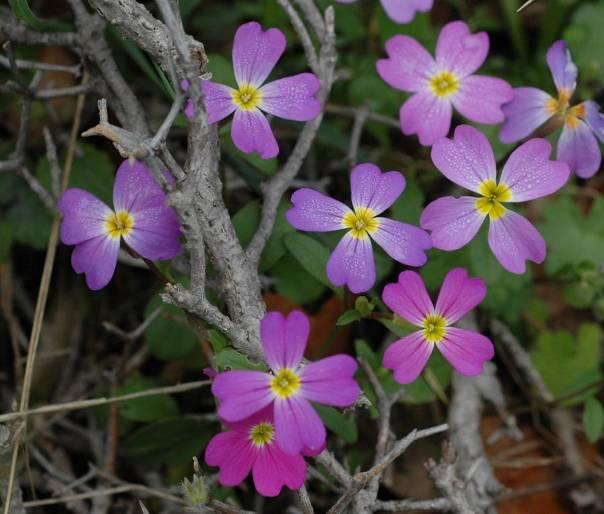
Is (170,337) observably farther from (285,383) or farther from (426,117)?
(426,117)

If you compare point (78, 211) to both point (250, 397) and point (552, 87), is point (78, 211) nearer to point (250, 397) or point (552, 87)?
point (250, 397)

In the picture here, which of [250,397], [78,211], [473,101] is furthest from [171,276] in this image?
[473,101]

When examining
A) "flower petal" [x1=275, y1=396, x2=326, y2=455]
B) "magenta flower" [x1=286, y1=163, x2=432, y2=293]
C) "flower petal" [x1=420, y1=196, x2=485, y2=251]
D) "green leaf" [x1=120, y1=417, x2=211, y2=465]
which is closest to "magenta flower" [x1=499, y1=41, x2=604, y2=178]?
"flower petal" [x1=420, y1=196, x2=485, y2=251]

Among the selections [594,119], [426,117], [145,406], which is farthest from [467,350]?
[145,406]

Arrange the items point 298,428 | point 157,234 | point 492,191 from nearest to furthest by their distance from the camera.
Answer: point 298,428 < point 157,234 < point 492,191

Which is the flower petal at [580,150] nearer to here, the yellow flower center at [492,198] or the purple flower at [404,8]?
the yellow flower center at [492,198]

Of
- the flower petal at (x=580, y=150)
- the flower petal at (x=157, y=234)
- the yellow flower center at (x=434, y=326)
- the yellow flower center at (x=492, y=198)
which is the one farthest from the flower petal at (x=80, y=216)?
the flower petal at (x=580, y=150)

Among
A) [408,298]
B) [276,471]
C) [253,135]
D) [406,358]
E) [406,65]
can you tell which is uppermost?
[406,65]
